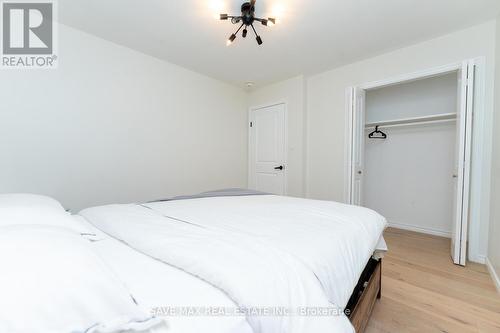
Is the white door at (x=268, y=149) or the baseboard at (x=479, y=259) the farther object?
the white door at (x=268, y=149)

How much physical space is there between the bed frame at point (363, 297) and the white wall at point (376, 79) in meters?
1.66

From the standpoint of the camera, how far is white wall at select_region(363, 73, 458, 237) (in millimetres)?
3090

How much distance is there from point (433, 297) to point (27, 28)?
4.27m

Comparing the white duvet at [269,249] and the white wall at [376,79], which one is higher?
the white wall at [376,79]

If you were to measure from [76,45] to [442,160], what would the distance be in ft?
15.5

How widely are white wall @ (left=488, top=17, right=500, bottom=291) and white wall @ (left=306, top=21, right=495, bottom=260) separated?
0.36ft

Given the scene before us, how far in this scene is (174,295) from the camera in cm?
62

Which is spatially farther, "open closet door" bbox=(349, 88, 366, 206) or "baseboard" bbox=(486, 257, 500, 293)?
"open closet door" bbox=(349, 88, 366, 206)

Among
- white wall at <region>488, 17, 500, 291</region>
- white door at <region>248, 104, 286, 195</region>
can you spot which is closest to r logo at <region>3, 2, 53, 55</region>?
white door at <region>248, 104, 286, 195</region>

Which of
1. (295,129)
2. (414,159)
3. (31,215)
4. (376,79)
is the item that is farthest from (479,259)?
(31,215)

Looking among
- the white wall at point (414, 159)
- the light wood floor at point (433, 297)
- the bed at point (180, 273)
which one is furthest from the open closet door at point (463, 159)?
the bed at point (180, 273)

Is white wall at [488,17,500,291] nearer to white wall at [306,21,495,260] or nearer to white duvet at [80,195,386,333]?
white wall at [306,21,495,260]

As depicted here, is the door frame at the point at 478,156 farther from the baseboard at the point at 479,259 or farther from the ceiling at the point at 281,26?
the ceiling at the point at 281,26

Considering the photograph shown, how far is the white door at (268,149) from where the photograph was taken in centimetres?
389
